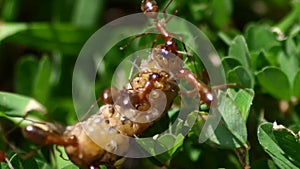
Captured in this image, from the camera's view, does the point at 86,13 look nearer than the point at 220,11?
No

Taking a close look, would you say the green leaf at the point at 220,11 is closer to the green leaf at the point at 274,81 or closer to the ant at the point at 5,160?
the green leaf at the point at 274,81

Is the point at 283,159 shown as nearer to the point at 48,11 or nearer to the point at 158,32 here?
the point at 158,32

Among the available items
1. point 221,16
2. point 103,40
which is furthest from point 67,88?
point 221,16

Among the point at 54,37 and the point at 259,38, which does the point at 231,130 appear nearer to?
the point at 259,38

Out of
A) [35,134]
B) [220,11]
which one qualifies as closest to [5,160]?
[35,134]

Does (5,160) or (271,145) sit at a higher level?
(5,160)

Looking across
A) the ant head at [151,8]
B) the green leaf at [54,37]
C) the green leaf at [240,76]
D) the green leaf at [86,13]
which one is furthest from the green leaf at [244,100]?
the green leaf at [86,13]
